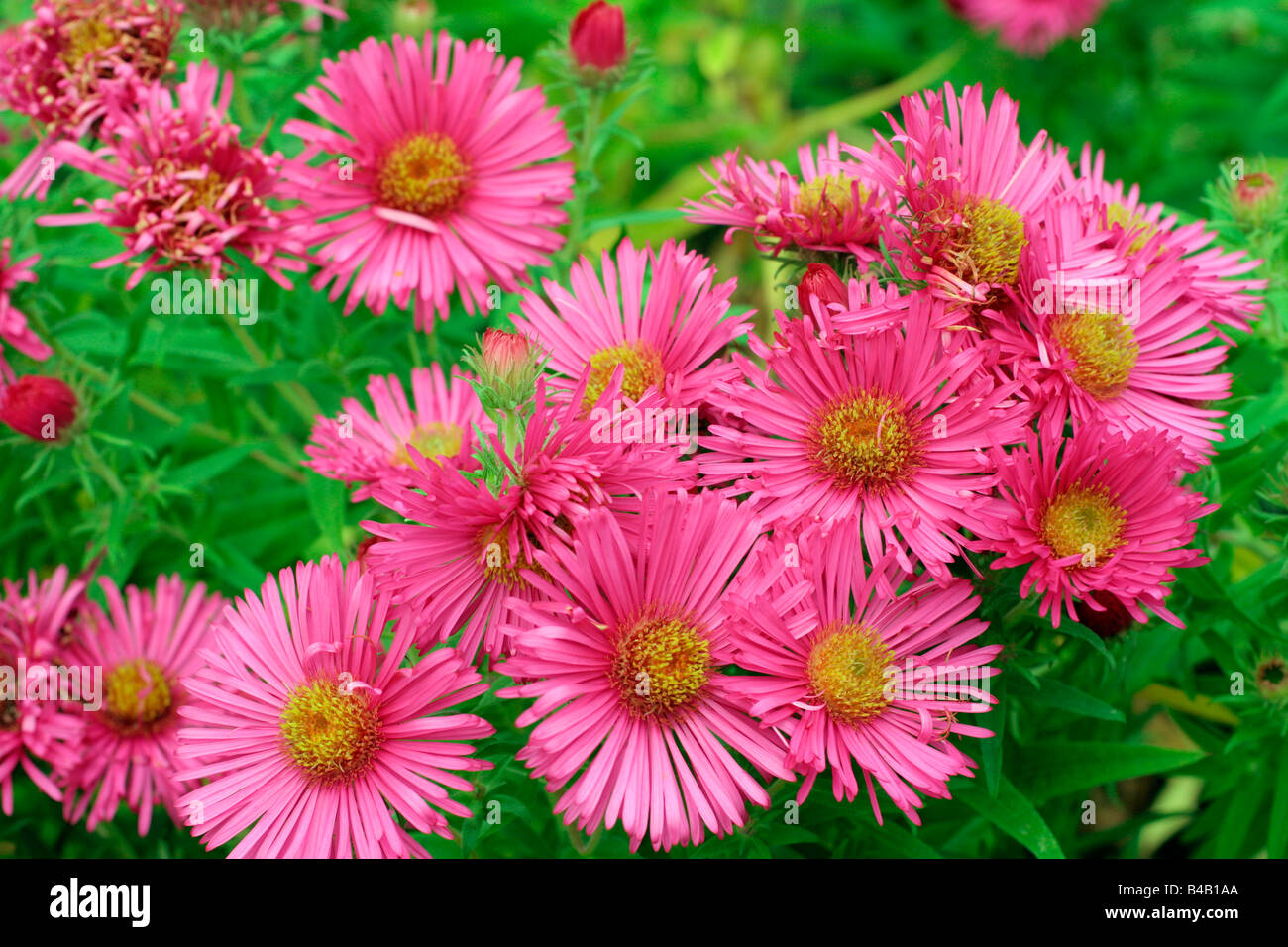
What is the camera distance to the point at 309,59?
6.39 feet

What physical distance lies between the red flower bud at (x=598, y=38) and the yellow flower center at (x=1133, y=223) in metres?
0.76

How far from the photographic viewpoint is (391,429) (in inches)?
60.0

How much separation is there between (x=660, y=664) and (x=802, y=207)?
0.54 meters

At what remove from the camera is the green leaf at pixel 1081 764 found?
143cm

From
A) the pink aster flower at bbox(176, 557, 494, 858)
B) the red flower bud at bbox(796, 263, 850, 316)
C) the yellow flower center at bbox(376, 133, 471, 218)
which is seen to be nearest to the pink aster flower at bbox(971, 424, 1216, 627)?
the red flower bud at bbox(796, 263, 850, 316)

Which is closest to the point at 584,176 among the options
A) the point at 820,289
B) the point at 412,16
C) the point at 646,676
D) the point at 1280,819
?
the point at 412,16

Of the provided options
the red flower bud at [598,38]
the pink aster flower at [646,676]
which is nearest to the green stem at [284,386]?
the red flower bud at [598,38]

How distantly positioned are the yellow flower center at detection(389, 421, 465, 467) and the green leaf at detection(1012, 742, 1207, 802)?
2.78ft

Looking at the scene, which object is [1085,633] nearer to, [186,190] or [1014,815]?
[1014,815]

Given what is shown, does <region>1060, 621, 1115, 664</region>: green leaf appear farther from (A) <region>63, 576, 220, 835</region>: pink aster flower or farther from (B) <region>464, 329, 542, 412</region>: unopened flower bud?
(A) <region>63, 576, 220, 835</region>: pink aster flower

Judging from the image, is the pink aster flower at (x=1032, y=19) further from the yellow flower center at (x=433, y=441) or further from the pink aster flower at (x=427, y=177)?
the yellow flower center at (x=433, y=441)

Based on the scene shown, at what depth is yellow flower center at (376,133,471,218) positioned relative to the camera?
1.55 meters
